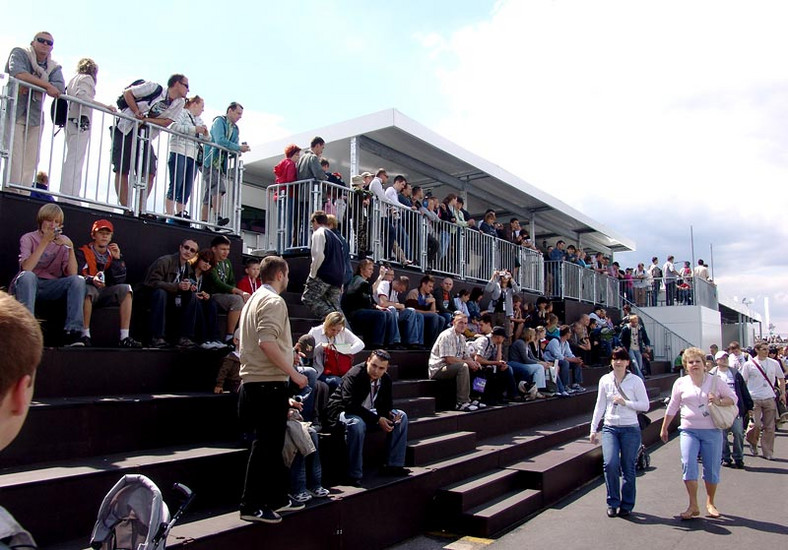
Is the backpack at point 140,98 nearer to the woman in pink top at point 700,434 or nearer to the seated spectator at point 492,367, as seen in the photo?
the seated spectator at point 492,367

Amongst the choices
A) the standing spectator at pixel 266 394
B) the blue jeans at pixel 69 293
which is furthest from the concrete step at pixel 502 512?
the blue jeans at pixel 69 293

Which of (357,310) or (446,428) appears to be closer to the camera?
(446,428)

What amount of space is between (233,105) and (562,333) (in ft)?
25.5

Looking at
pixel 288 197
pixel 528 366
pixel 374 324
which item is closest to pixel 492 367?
pixel 528 366

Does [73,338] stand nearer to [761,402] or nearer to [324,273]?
[324,273]

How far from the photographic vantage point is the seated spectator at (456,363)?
865 cm

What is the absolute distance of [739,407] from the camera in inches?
399

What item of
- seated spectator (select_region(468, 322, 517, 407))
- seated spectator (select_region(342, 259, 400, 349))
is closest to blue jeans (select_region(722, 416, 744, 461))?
seated spectator (select_region(468, 322, 517, 407))

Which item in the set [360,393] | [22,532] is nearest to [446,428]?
[360,393]

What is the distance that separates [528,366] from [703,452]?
405 centimetres

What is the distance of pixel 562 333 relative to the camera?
499 inches

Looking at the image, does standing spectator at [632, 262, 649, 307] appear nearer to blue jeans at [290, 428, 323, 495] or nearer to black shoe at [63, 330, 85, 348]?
blue jeans at [290, 428, 323, 495]

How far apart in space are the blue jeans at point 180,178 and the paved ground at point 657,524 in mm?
4866

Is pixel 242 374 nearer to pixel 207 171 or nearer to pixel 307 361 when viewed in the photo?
pixel 307 361
